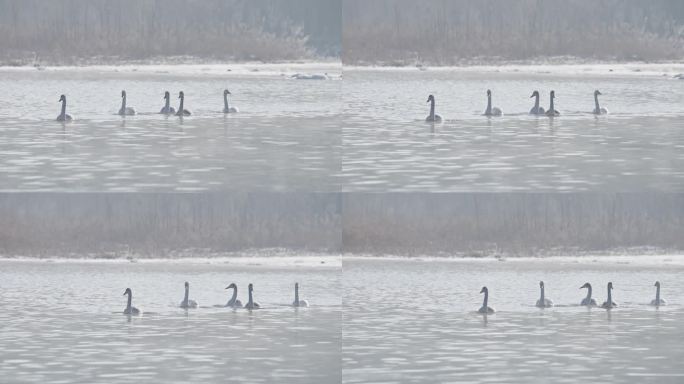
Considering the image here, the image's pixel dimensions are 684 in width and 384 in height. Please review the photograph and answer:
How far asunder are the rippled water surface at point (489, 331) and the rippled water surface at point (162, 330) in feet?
1.63

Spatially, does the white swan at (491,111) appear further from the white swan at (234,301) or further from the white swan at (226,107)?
the white swan at (234,301)

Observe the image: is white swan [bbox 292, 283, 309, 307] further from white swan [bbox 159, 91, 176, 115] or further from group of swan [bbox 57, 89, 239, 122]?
white swan [bbox 159, 91, 176, 115]

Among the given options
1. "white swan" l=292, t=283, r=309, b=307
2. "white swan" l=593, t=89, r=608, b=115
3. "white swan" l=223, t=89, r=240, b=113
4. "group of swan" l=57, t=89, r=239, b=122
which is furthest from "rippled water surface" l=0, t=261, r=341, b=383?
"white swan" l=593, t=89, r=608, b=115

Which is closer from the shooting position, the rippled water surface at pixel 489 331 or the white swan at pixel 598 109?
the rippled water surface at pixel 489 331

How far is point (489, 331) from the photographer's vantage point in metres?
22.7

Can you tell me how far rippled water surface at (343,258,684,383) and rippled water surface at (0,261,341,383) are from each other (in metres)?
0.50

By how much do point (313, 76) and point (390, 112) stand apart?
126 cm

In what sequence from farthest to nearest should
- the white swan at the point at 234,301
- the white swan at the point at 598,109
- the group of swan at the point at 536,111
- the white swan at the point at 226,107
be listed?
the white swan at the point at 598,109
the white swan at the point at 234,301
the white swan at the point at 226,107
the group of swan at the point at 536,111

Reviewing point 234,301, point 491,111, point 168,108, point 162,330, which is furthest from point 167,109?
point 491,111

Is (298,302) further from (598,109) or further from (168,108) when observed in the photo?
(598,109)

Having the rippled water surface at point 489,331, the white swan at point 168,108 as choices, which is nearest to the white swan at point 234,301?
the rippled water surface at point 489,331

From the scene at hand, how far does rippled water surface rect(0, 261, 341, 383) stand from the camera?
18.6 m

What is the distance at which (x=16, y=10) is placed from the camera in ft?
76.2

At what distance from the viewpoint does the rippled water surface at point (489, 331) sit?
61.0 ft
